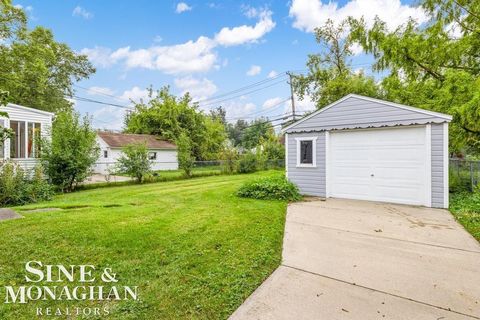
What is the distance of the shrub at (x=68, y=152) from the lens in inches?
388

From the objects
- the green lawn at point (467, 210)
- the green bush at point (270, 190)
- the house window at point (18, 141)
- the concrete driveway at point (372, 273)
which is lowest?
the concrete driveway at point (372, 273)

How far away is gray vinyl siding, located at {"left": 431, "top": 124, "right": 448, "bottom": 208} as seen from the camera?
251 inches

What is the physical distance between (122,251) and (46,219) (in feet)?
8.17

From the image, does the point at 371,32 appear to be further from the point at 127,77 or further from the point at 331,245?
the point at 127,77

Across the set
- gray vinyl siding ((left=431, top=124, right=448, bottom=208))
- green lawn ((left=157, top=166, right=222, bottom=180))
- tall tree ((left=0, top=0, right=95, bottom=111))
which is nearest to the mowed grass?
gray vinyl siding ((left=431, top=124, right=448, bottom=208))

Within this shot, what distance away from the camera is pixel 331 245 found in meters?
3.94

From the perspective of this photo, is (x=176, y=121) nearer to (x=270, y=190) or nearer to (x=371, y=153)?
(x=270, y=190)

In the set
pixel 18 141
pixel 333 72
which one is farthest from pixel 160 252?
pixel 333 72

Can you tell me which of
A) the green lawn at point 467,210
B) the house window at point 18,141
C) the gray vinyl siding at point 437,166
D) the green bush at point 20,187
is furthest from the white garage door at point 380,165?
the house window at point 18,141

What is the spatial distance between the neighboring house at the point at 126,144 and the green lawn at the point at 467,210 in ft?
55.0

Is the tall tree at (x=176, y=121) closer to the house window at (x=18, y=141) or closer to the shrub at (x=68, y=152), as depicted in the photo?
the house window at (x=18, y=141)

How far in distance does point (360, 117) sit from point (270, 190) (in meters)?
3.35

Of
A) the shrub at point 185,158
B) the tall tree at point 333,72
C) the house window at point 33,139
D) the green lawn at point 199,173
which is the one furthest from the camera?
the tall tree at point 333,72

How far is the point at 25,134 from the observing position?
1090cm
